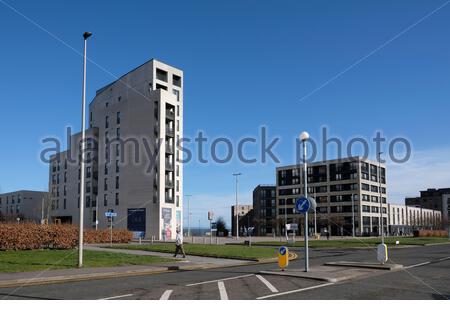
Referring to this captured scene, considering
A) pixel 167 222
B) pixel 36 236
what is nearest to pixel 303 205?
pixel 36 236

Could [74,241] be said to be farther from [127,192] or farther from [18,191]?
[18,191]

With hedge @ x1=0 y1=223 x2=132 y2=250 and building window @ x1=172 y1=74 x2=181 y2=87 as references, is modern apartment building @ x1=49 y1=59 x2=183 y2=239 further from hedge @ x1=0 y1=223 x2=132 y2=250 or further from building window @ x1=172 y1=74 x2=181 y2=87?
hedge @ x1=0 y1=223 x2=132 y2=250

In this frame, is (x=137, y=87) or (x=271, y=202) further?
(x=271, y=202)

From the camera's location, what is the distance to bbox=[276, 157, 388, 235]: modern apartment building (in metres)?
123

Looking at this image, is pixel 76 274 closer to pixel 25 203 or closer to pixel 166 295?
pixel 166 295

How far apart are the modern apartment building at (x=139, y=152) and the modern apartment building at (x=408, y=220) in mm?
83084

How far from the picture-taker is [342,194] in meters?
129

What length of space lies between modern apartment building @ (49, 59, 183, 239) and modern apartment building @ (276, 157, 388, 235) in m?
57.3

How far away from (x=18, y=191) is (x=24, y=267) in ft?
456

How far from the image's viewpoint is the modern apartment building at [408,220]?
14312 cm

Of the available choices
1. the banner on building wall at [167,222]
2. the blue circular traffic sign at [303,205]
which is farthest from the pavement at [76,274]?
the banner on building wall at [167,222]

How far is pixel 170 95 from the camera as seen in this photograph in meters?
76.2
